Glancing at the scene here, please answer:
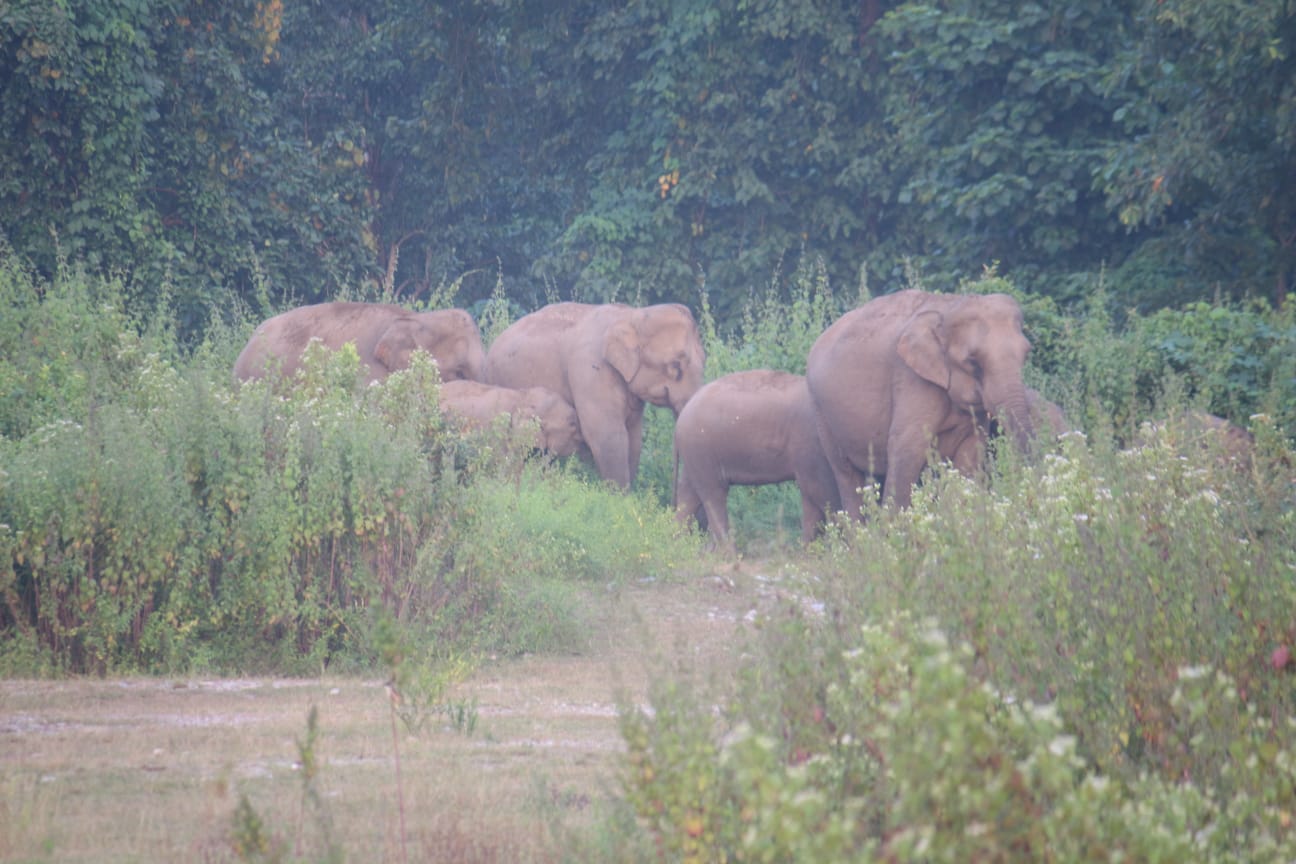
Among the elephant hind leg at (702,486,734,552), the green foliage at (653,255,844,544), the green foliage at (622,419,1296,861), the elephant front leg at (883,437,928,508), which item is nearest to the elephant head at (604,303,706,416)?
the green foliage at (653,255,844,544)

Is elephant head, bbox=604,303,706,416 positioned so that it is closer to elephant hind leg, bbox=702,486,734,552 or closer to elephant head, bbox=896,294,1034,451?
elephant hind leg, bbox=702,486,734,552

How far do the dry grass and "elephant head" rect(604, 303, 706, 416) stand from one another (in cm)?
785

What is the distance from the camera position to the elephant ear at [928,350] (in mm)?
13016

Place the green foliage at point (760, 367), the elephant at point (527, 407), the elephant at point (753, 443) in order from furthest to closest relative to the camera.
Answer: the green foliage at point (760, 367) → the elephant at point (527, 407) → the elephant at point (753, 443)

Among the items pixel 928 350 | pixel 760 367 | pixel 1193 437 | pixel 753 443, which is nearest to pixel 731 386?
pixel 753 443

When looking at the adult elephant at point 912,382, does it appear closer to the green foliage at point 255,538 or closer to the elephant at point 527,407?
the elephant at point 527,407

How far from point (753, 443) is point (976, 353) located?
112 inches

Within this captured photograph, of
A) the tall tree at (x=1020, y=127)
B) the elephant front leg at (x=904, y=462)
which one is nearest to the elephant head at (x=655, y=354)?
the elephant front leg at (x=904, y=462)

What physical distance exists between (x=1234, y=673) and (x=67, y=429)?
260 inches

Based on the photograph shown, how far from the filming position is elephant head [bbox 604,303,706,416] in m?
16.5

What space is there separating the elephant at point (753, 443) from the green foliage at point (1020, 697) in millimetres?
7440

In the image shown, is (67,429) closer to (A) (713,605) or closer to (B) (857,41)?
(A) (713,605)

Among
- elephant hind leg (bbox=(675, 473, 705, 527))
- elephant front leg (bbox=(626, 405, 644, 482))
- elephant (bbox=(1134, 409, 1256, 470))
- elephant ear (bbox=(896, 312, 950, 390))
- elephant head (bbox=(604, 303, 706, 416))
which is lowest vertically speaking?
elephant hind leg (bbox=(675, 473, 705, 527))

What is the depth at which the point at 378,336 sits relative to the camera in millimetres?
16672
